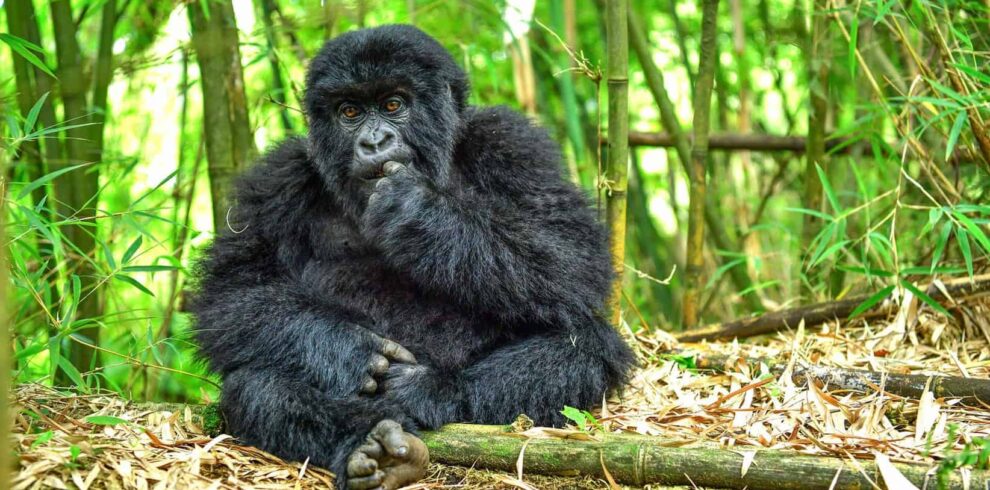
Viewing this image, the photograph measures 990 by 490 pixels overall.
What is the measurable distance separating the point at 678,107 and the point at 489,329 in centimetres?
529

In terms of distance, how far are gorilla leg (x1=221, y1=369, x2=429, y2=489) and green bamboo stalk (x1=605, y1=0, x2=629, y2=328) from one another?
1.33 meters

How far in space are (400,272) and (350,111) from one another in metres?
0.73

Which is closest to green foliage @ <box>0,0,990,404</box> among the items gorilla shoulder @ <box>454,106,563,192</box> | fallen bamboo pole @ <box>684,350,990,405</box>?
gorilla shoulder @ <box>454,106,563,192</box>

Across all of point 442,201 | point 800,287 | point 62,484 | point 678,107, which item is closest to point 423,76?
point 442,201

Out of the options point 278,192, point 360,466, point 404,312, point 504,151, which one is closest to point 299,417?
point 360,466

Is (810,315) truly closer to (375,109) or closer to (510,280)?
(510,280)

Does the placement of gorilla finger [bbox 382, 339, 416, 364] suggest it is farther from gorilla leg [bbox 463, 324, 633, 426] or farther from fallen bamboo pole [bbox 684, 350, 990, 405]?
fallen bamboo pole [bbox 684, 350, 990, 405]

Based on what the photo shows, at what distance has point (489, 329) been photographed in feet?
12.6

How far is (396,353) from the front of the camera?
3.68 metres

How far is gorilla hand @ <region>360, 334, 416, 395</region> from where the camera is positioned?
11.8 feet

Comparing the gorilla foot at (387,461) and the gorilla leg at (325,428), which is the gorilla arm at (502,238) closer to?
the gorilla leg at (325,428)

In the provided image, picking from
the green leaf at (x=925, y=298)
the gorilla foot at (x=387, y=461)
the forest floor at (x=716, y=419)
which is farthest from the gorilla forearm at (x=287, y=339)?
the green leaf at (x=925, y=298)

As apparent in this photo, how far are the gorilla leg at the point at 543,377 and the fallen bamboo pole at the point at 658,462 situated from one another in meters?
0.26

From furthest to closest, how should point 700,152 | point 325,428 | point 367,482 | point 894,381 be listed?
1. point 700,152
2. point 894,381
3. point 325,428
4. point 367,482
